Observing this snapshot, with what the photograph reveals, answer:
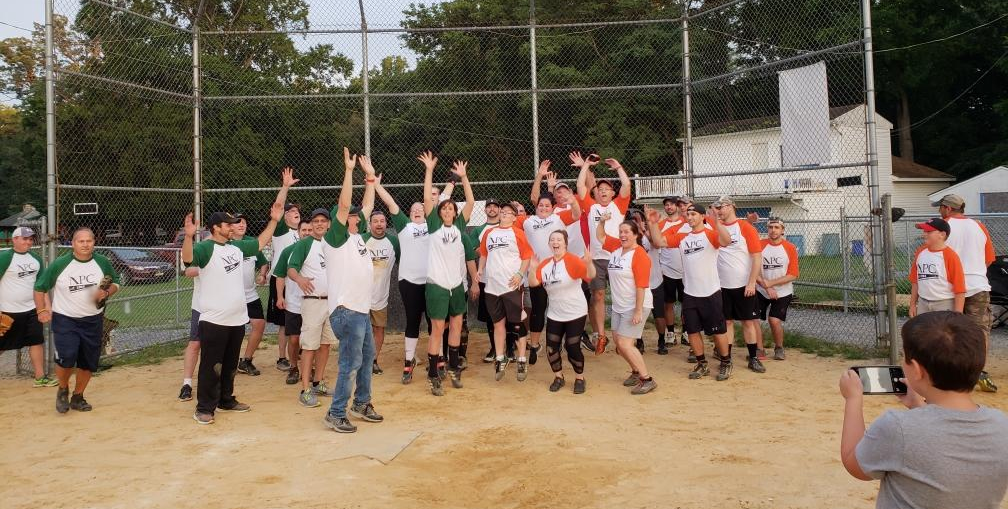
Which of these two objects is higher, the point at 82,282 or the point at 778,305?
the point at 82,282

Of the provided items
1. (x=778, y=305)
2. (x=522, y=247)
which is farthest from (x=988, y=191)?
(x=522, y=247)

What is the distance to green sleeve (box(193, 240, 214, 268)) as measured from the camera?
252 inches

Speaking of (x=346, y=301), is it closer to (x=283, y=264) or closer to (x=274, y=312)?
(x=283, y=264)

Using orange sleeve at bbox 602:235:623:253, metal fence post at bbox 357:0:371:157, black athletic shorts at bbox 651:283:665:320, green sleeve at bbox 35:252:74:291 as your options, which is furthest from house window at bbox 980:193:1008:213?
green sleeve at bbox 35:252:74:291

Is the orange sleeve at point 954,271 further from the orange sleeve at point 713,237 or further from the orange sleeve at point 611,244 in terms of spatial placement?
the orange sleeve at point 611,244

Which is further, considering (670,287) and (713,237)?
(670,287)

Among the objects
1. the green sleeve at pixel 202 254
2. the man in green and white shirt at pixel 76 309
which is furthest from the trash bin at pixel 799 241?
the man in green and white shirt at pixel 76 309

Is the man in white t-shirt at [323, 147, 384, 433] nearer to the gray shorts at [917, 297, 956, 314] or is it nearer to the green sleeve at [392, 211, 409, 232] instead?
the green sleeve at [392, 211, 409, 232]

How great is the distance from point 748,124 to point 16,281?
968 cm

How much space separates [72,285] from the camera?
6809mm

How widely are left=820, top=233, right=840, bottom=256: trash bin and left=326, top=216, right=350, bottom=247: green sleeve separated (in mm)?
11103

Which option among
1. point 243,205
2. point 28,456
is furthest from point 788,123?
point 243,205

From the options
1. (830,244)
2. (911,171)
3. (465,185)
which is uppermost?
(911,171)

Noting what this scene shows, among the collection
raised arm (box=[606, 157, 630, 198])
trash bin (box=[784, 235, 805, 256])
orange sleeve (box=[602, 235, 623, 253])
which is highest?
raised arm (box=[606, 157, 630, 198])
